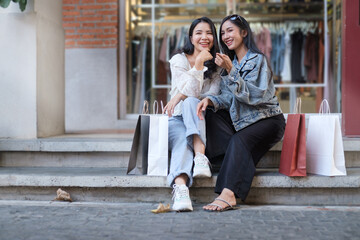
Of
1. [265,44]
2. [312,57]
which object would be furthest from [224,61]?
[312,57]

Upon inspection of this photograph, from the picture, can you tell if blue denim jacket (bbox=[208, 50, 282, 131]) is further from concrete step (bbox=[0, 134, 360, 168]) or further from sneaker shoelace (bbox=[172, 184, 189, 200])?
sneaker shoelace (bbox=[172, 184, 189, 200])

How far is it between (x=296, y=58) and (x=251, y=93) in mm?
4209

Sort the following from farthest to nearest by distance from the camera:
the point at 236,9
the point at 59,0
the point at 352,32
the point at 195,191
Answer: the point at 236,9 → the point at 59,0 → the point at 352,32 → the point at 195,191

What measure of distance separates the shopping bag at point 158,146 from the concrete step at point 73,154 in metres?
0.50

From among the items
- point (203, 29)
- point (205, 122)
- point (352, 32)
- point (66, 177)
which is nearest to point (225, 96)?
point (205, 122)

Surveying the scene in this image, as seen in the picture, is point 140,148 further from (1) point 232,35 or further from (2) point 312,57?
(2) point 312,57

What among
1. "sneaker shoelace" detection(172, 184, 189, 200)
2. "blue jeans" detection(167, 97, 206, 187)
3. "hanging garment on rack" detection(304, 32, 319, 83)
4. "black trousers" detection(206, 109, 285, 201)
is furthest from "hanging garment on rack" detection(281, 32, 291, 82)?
"sneaker shoelace" detection(172, 184, 189, 200)

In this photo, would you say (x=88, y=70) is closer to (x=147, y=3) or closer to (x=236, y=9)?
(x=147, y=3)

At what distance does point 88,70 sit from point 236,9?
274cm

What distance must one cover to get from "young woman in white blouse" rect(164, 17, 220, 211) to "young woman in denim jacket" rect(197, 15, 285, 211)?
0.32 feet

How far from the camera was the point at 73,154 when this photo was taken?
396cm

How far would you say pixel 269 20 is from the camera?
7.43 meters

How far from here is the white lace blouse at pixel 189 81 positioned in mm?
3469

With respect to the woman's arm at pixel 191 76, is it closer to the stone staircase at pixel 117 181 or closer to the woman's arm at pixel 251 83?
the woman's arm at pixel 251 83
